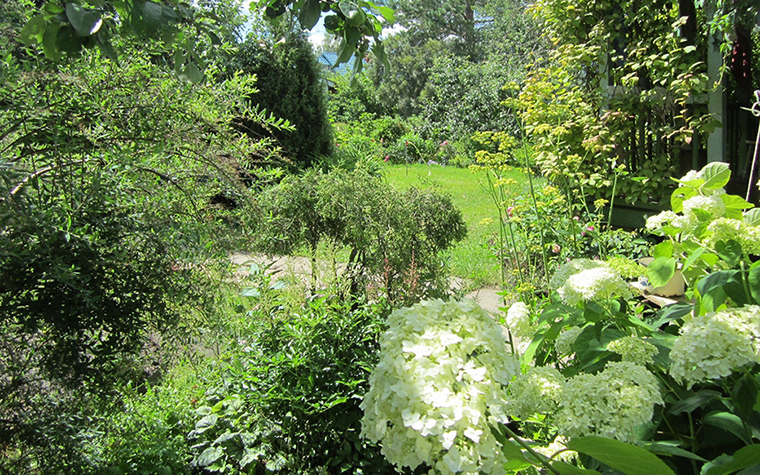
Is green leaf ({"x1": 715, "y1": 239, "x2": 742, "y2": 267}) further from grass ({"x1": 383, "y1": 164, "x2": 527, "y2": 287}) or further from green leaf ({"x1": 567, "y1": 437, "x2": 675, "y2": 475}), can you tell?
grass ({"x1": 383, "y1": 164, "x2": 527, "y2": 287})

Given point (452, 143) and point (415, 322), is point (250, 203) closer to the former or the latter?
point (415, 322)

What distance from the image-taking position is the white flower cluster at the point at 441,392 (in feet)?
2.85

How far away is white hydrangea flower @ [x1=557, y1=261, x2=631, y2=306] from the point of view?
1291 mm

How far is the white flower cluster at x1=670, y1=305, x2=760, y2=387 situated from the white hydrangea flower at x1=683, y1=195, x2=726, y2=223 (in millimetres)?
351

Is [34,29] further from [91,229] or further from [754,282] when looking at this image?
[754,282]

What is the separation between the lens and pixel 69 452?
1795mm

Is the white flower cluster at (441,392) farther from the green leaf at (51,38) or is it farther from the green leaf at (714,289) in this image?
the green leaf at (51,38)

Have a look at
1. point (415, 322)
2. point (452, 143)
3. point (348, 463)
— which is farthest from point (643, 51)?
point (452, 143)

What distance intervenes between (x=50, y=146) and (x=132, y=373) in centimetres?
84

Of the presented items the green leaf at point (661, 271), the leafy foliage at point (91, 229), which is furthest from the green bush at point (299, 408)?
the green leaf at point (661, 271)

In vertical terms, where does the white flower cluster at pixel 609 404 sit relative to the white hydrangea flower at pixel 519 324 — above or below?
above

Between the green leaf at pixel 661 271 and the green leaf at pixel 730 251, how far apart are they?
0.34 ft

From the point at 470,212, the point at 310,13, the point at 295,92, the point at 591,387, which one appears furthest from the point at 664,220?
the point at 295,92

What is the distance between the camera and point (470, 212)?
7152 mm
